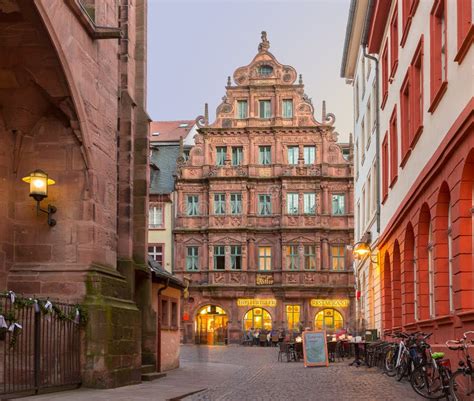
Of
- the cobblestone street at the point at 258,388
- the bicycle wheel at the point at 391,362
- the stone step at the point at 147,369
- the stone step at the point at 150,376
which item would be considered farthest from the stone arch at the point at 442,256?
the stone step at the point at 147,369

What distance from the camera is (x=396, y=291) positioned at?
25.5 m

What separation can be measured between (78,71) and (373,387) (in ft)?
27.5

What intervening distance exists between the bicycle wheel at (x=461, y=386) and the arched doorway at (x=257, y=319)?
45.2 m

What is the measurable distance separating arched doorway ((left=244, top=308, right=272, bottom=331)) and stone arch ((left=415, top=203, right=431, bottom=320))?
37.2m

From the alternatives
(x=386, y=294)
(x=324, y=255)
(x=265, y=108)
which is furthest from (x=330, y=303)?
(x=386, y=294)

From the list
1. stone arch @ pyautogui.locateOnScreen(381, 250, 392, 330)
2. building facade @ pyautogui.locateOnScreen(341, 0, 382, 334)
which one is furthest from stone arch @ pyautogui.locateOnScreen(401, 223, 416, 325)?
building facade @ pyautogui.locateOnScreen(341, 0, 382, 334)

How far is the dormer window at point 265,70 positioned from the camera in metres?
57.7

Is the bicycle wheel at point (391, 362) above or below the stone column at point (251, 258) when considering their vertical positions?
below

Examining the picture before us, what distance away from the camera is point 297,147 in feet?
188

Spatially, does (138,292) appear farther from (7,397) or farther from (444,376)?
(444,376)

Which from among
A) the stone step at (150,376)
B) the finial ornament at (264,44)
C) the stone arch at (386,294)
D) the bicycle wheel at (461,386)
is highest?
the finial ornament at (264,44)

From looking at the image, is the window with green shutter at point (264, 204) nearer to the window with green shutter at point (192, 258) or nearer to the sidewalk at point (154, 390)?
the window with green shutter at point (192, 258)

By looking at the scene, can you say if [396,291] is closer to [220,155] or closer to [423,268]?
[423,268]

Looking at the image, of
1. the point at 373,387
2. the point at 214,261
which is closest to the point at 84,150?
the point at 373,387
